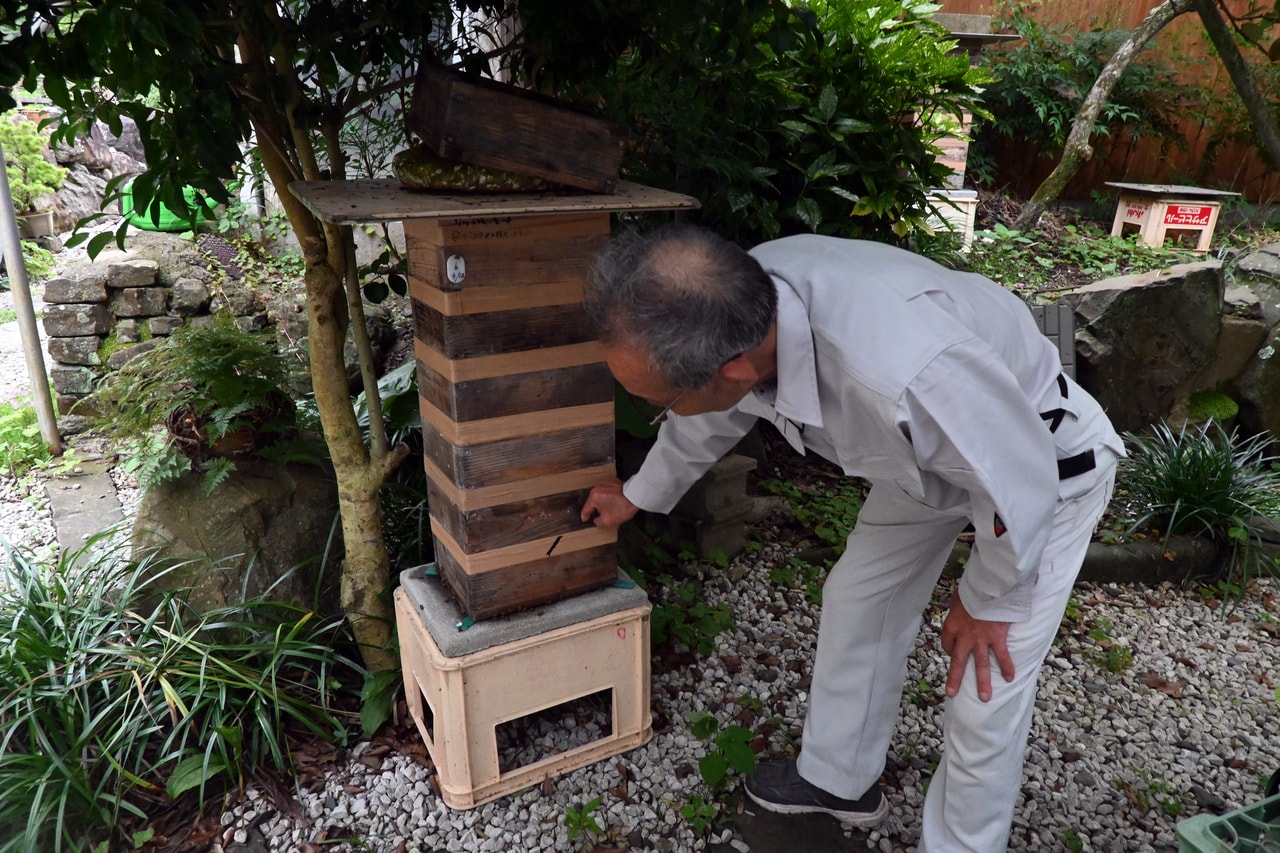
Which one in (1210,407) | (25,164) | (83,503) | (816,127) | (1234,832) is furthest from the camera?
Result: (25,164)

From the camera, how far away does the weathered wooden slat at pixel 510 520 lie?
2.09 m

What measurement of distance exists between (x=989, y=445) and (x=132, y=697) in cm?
236

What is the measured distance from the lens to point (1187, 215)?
7105 millimetres

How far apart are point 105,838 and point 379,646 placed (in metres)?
0.83

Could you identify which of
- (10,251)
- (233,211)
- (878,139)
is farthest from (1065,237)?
(10,251)

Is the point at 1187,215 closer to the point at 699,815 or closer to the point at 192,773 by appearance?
the point at 699,815

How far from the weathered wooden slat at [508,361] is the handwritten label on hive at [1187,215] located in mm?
7050

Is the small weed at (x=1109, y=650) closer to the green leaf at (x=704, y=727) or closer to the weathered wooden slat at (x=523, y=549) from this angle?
the green leaf at (x=704, y=727)

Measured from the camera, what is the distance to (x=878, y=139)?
3.59m

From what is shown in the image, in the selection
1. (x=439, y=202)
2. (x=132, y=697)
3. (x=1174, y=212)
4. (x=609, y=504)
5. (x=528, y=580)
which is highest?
(x=439, y=202)

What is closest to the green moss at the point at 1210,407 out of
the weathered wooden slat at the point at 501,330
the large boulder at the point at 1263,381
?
the large boulder at the point at 1263,381

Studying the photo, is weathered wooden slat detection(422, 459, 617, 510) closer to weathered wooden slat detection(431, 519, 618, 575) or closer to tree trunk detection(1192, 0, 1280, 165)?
weathered wooden slat detection(431, 519, 618, 575)

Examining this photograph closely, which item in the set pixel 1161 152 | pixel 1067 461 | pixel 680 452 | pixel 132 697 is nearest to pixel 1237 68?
pixel 1067 461

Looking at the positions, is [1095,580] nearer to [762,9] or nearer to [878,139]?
[878,139]
